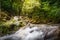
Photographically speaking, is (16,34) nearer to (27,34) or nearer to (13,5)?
(27,34)

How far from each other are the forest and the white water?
2.48ft

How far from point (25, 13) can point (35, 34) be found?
9.44 ft

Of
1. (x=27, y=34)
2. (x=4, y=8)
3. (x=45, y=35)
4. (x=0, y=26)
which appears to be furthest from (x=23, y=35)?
(x=4, y=8)

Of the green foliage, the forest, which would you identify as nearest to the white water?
the green foliage

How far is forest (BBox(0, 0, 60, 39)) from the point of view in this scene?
10.9 m

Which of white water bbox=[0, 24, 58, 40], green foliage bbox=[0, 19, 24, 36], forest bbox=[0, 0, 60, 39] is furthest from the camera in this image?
forest bbox=[0, 0, 60, 39]

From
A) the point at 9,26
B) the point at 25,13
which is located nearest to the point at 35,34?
the point at 9,26

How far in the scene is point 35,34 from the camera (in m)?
9.55

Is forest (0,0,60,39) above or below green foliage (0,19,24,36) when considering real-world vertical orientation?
above

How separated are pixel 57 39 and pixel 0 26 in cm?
347

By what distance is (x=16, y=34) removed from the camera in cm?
983

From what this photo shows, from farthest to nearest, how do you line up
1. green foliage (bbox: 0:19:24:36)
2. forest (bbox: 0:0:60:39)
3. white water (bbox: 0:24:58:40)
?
forest (bbox: 0:0:60:39)
green foliage (bbox: 0:19:24:36)
white water (bbox: 0:24:58:40)

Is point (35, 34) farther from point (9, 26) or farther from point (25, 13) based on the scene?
point (25, 13)

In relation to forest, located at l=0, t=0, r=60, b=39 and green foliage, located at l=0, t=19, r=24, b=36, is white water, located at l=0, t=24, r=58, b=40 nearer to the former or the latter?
green foliage, located at l=0, t=19, r=24, b=36
